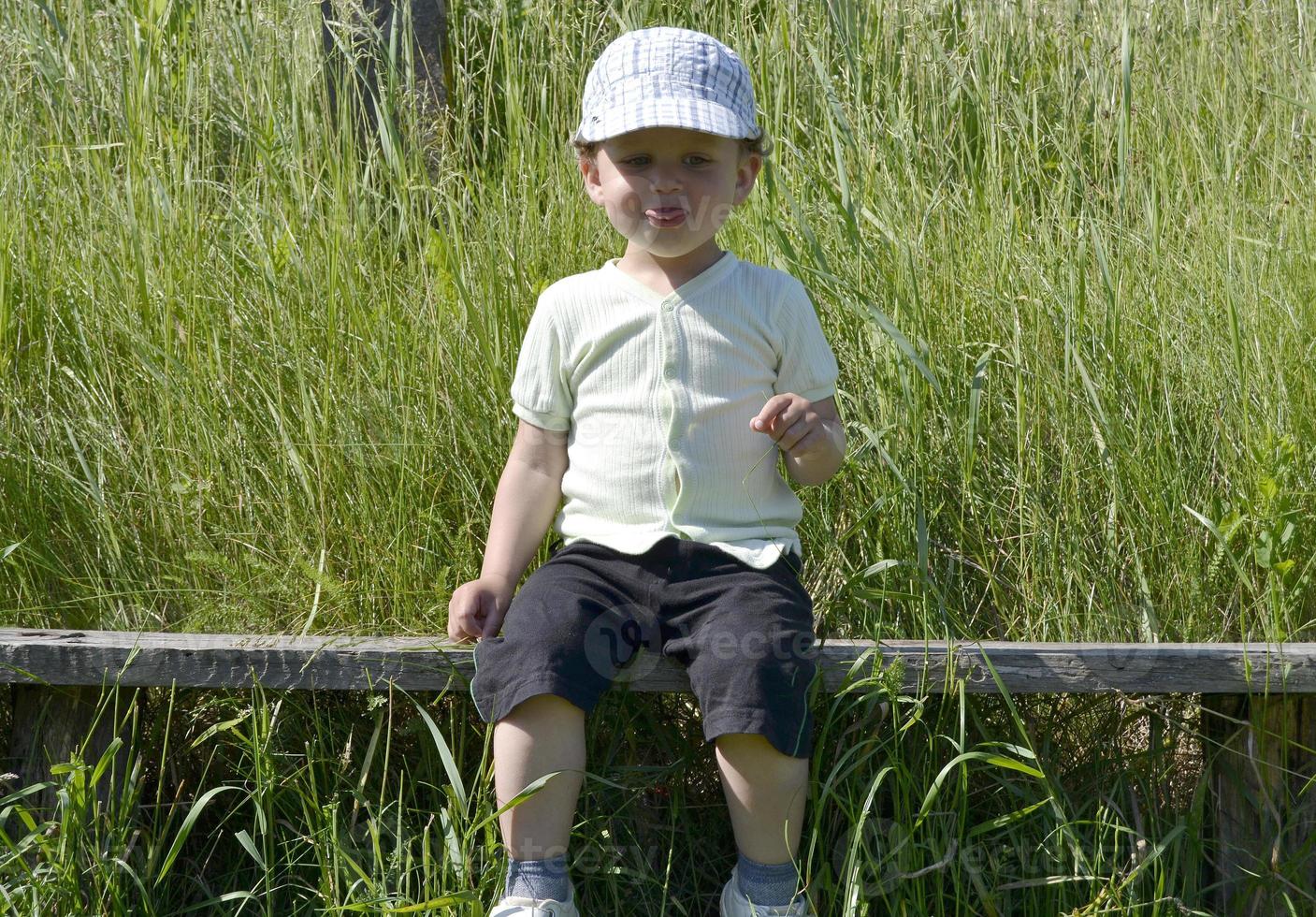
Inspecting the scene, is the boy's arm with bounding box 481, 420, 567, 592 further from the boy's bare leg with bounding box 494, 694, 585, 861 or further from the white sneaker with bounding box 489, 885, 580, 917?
the white sneaker with bounding box 489, 885, 580, 917

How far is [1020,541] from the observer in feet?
6.40

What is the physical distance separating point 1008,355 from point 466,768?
115 centimetres

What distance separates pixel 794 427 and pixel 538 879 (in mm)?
684

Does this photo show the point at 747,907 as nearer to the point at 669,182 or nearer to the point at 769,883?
the point at 769,883

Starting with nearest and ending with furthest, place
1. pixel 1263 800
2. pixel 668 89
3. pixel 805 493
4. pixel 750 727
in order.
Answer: pixel 750 727 → pixel 668 89 → pixel 1263 800 → pixel 805 493

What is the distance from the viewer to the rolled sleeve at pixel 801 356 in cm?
178

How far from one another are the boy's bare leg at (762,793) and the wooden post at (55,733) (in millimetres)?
899

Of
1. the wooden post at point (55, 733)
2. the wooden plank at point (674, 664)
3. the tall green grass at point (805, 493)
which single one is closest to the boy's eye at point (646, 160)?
the tall green grass at point (805, 493)

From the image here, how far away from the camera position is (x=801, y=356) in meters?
1.78

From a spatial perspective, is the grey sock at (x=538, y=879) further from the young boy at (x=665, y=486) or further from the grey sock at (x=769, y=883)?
the grey sock at (x=769, y=883)

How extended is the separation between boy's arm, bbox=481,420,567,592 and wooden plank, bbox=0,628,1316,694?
15cm

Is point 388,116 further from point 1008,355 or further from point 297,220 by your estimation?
point 1008,355

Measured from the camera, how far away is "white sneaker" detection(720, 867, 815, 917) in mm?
1620

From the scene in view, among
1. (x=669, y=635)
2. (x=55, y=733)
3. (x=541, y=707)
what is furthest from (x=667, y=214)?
(x=55, y=733)
